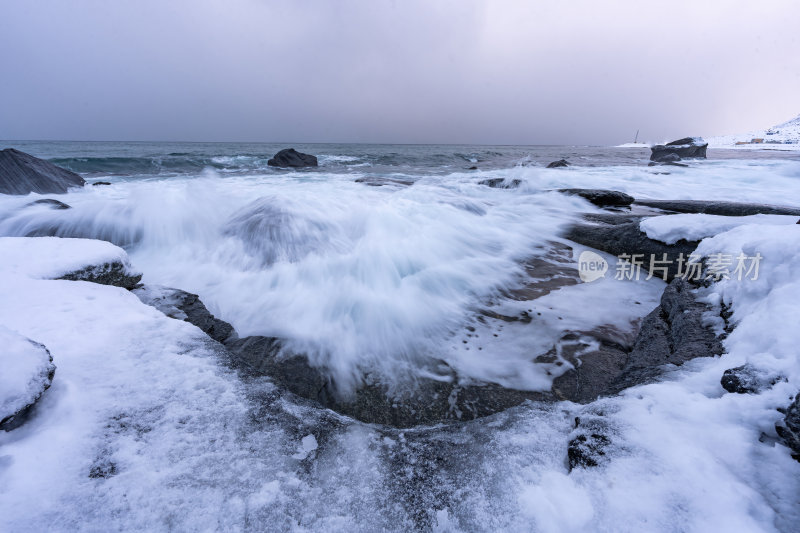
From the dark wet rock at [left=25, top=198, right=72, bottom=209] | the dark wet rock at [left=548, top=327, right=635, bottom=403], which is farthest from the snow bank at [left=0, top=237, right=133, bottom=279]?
the dark wet rock at [left=25, top=198, right=72, bottom=209]

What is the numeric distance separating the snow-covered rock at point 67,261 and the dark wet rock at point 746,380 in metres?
4.20

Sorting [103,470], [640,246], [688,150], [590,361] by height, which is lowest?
[590,361]

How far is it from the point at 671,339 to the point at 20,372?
148 inches

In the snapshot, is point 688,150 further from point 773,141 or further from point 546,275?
point 773,141

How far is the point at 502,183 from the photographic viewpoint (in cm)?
1188

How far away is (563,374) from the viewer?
2559 mm

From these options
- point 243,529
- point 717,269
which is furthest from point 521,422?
point 717,269

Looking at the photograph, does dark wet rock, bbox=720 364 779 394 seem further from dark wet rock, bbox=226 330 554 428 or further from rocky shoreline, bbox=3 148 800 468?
dark wet rock, bbox=226 330 554 428

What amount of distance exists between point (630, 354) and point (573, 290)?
1.42 metres

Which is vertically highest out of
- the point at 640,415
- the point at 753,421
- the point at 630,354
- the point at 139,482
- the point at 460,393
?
the point at 753,421

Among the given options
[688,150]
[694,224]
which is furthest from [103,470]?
[688,150]

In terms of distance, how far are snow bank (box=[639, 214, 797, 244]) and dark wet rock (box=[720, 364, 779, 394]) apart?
10.1 ft

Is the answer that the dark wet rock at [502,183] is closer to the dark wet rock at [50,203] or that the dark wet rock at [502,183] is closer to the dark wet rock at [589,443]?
the dark wet rock at [589,443]

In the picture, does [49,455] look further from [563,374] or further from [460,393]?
[563,374]
